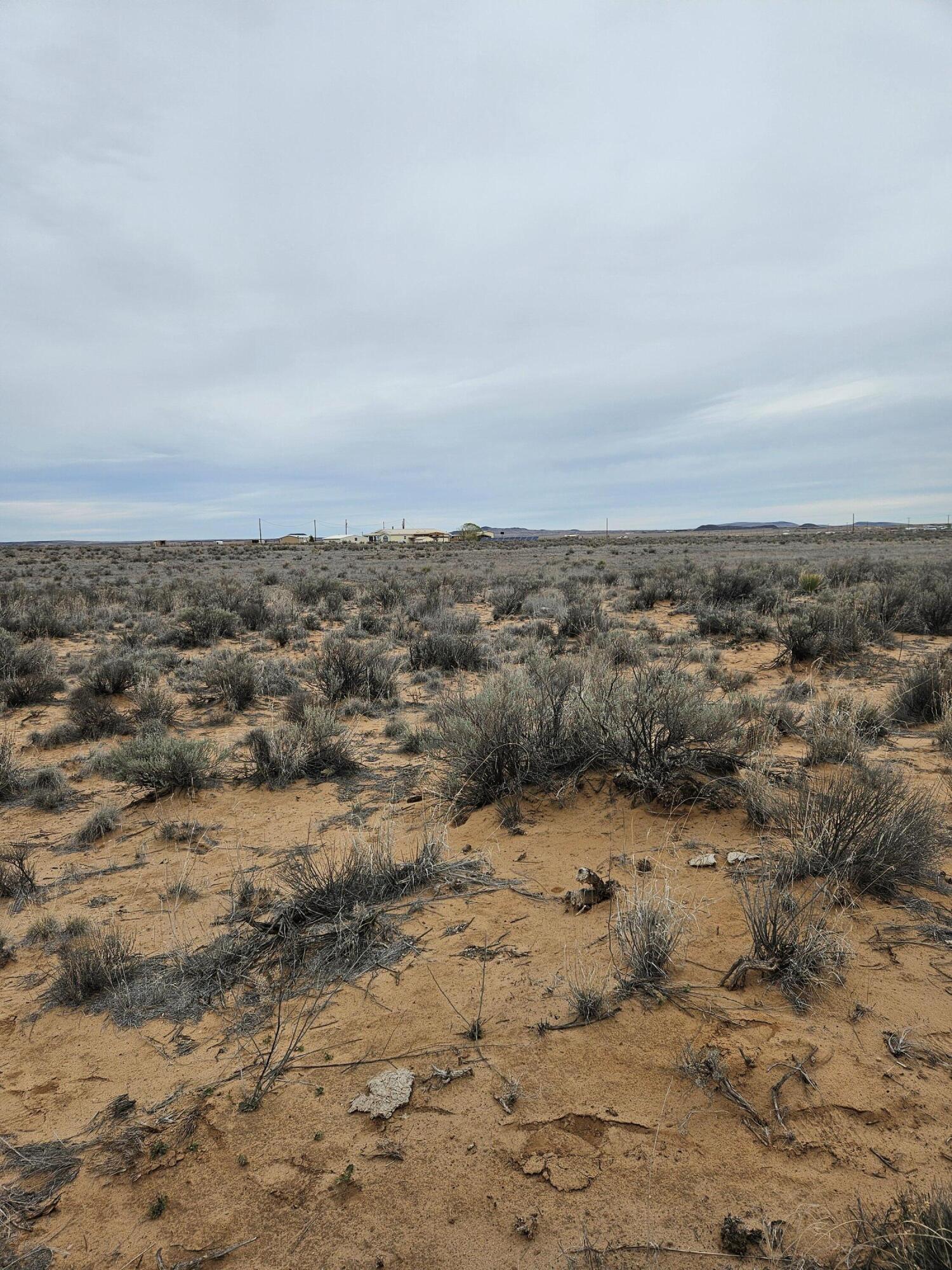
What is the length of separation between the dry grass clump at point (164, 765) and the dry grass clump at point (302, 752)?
1.62 feet

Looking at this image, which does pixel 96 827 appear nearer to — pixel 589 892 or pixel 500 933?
pixel 500 933

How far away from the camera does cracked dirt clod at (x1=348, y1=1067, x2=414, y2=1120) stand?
95.0 inches

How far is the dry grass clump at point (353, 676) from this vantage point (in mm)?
8805

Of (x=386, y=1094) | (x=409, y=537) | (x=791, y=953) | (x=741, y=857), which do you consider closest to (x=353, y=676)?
(x=741, y=857)

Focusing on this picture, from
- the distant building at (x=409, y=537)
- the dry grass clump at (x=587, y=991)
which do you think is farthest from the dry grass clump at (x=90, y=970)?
the distant building at (x=409, y=537)

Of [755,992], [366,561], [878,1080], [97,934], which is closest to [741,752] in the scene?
[755,992]

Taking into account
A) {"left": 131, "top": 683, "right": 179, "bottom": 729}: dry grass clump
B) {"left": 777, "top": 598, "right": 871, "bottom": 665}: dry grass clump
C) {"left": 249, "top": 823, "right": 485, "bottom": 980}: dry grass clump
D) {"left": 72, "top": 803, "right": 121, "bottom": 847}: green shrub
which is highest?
{"left": 777, "top": 598, "right": 871, "bottom": 665}: dry grass clump

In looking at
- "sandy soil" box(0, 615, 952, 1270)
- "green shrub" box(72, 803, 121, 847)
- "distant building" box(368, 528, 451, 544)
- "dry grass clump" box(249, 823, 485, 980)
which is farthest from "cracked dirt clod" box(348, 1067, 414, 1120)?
"distant building" box(368, 528, 451, 544)

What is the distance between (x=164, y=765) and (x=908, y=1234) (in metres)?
5.64

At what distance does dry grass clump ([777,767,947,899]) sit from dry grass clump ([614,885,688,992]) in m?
0.93

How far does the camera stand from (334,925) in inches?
137

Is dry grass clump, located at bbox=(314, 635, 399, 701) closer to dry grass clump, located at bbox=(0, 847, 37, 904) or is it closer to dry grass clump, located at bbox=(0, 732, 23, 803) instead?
dry grass clump, located at bbox=(0, 732, 23, 803)

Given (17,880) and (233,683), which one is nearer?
(17,880)

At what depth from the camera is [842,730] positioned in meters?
5.08
